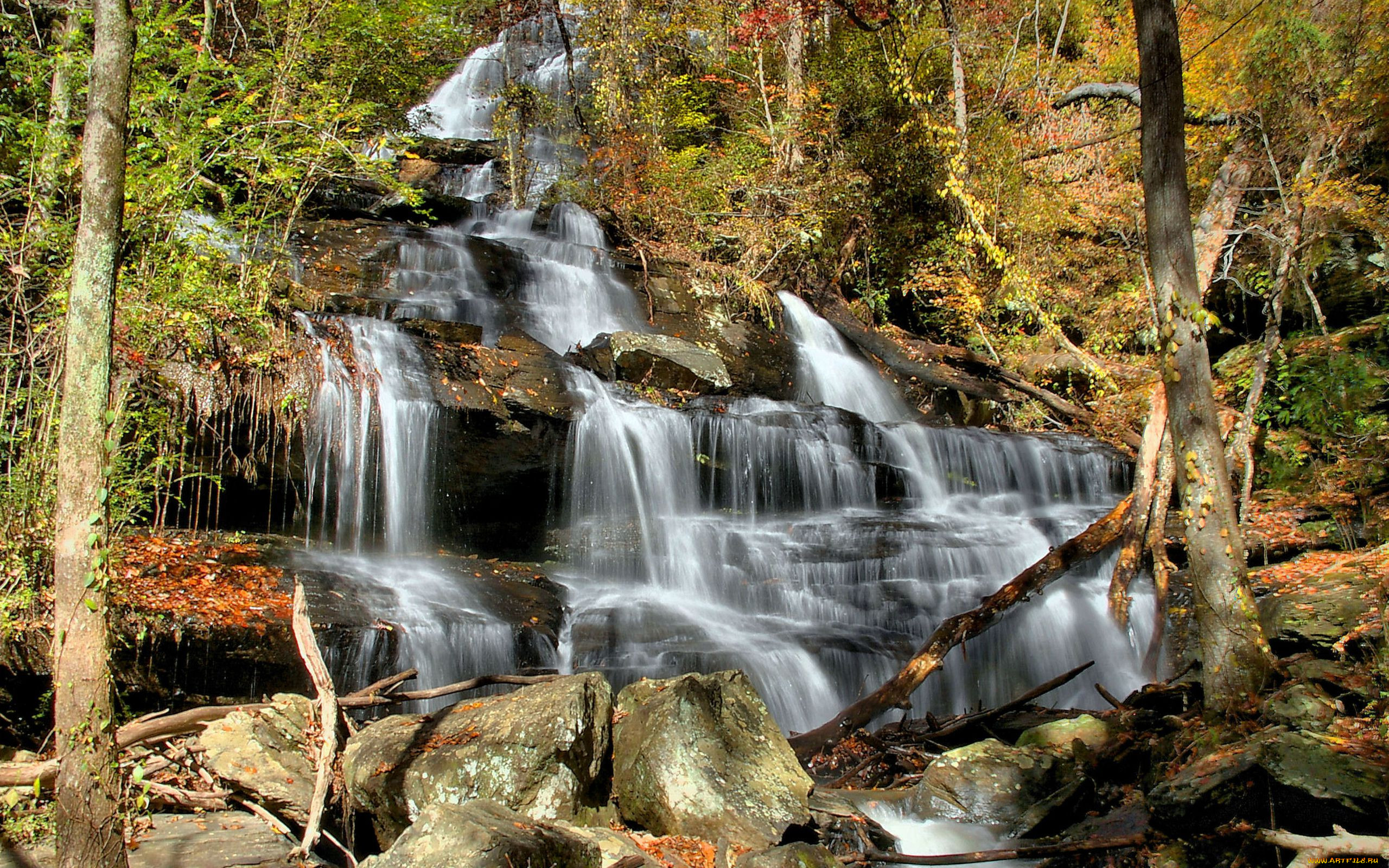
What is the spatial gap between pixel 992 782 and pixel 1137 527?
423 cm

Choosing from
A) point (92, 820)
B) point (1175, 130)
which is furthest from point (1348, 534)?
point (92, 820)

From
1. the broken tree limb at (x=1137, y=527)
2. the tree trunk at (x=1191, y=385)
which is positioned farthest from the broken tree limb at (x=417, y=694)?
the broken tree limb at (x=1137, y=527)

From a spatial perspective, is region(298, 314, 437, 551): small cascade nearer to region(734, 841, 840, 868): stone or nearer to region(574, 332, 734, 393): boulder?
region(574, 332, 734, 393): boulder

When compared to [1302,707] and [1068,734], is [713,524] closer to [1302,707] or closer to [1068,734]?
[1068,734]

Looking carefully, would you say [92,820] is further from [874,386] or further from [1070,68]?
[1070,68]

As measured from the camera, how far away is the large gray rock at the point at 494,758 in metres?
3.83

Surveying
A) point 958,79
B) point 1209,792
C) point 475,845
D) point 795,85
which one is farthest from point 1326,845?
point 795,85

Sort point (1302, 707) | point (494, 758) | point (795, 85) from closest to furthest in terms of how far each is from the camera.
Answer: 1. point (494, 758)
2. point (1302, 707)
3. point (795, 85)

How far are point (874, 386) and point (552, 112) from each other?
11121mm

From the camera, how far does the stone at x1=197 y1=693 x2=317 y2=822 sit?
13.3ft

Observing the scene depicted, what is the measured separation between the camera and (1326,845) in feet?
8.89

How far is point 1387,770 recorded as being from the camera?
10.4 feet

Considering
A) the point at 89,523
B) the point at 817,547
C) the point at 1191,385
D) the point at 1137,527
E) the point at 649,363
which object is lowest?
the point at 817,547

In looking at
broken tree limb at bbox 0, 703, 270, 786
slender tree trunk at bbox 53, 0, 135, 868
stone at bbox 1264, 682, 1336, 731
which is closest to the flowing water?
broken tree limb at bbox 0, 703, 270, 786
